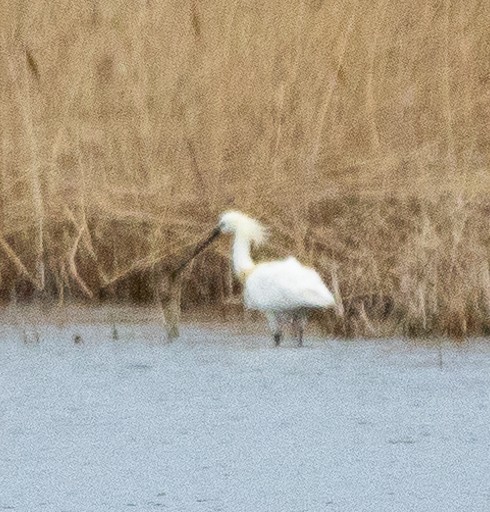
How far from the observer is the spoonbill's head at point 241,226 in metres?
8.22

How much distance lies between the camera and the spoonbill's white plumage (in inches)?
307

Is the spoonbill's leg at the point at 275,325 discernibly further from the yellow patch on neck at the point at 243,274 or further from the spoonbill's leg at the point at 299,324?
the yellow patch on neck at the point at 243,274

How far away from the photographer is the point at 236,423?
609 centimetres

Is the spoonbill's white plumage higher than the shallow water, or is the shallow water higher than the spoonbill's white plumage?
the spoonbill's white plumage

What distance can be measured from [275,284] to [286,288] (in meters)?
0.12

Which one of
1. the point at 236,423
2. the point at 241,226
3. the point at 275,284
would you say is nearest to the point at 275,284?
the point at 275,284

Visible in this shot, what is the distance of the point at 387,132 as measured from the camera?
8367 millimetres

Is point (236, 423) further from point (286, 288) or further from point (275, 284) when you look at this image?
point (275, 284)

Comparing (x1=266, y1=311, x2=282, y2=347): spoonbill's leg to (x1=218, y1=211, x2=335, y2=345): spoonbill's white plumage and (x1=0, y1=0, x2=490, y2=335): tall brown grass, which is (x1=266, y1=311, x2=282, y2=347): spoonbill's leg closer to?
(x1=218, y1=211, x2=335, y2=345): spoonbill's white plumage

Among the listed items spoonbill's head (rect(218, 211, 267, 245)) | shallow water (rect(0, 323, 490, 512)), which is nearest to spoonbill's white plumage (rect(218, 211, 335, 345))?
spoonbill's head (rect(218, 211, 267, 245))

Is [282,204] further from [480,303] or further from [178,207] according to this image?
[480,303]

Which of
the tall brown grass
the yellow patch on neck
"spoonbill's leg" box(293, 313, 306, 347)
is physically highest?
the tall brown grass

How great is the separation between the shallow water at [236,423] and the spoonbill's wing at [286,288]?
0.54 ft

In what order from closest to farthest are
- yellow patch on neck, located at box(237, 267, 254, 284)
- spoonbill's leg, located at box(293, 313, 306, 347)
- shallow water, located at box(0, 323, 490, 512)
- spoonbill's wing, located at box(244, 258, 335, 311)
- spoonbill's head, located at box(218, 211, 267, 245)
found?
shallow water, located at box(0, 323, 490, 512), spoonbill's wing, located at box(244, 258, 335, 311), spoonbill's leg, located at box(293, 313, 306, 347), spoonbill's head, located at box(218, 211, 267, 245), yellow patch on neck, located at box(237, 267, 254, 284)
